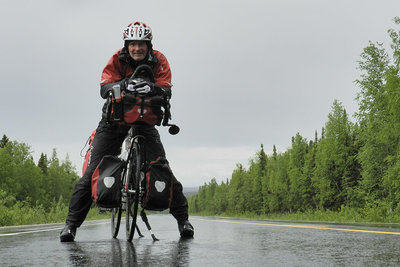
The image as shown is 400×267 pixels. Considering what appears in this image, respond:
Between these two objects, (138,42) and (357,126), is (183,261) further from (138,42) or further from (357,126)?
(357,126)

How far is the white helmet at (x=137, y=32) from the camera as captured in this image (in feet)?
15.9

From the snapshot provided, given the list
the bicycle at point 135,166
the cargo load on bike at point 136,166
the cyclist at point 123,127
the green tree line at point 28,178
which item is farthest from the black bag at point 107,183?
the green tree line at point 28,178

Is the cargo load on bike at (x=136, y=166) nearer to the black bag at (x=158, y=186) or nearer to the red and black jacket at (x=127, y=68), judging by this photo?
the black bag at (x=158, y=186)

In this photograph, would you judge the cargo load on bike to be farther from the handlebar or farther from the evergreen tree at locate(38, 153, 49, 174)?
the evergreen tree at locate(38, 153, 49, 174)

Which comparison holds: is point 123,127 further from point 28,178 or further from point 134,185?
point 28,178

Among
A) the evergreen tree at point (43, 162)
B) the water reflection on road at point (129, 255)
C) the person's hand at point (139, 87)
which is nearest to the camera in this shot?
the water reflection on road at point (129, 255)

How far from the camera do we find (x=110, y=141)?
5309 millimetres

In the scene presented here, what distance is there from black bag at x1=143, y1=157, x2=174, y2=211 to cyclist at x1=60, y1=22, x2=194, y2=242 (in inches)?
9.6

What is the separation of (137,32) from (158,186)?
5.46ft

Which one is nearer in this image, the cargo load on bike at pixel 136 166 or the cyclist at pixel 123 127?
the cargo load on bike at pixel 136 166

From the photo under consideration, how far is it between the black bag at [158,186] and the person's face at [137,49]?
1172 millimetres

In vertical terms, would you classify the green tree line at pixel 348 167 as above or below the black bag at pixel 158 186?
above

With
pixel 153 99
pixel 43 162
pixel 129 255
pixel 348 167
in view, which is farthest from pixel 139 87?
pixel 43 162

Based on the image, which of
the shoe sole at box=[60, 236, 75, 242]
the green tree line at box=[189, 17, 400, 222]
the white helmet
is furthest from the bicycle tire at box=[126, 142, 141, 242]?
the green tree line at box=[189, 17, 400, 222]
